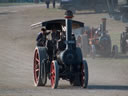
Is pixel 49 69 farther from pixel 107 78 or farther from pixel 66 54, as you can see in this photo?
pixel 107 78

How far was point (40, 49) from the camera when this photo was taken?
14273 mm

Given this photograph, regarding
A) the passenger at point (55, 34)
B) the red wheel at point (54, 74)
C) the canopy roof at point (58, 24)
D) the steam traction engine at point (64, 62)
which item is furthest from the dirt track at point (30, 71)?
the canopy roof at point (58, 24)

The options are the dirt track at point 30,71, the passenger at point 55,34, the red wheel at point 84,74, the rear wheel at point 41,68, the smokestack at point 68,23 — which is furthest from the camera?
the passenger at point 55,34

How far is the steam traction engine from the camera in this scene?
43.8 ft

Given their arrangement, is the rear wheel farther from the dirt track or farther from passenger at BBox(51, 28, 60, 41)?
passenger at BBox(51, 28, 60, 41)

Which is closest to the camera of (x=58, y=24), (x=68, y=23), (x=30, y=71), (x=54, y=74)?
(x=54, y=74)

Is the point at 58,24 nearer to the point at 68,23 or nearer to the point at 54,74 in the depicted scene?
the point at 68,23

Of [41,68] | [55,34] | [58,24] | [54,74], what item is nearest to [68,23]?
[55,34]

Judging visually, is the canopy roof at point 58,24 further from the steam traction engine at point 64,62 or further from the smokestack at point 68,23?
the smokestack at point 68,23

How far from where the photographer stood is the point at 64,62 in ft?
44.0

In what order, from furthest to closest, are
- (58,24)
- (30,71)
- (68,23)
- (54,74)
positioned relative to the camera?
(30,71) < (58,24) < (68,23) < (54,74)

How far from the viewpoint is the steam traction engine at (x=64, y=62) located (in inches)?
526

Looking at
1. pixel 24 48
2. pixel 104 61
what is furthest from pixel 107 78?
pixel 24 48

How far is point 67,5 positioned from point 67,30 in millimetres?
36616
